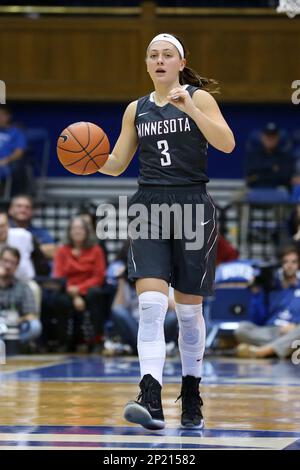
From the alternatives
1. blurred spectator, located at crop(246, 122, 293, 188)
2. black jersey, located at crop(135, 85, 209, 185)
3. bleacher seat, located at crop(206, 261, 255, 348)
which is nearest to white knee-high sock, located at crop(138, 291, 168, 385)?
black jersey, located at crop(135, 85, 209, 185)

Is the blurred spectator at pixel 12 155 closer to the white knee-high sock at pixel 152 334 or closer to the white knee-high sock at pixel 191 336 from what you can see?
the white knee-high sock at pixel 191 336

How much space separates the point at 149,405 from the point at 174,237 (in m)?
0.93

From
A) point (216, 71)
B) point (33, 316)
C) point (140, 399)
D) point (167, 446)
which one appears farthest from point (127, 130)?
point (216, 71)

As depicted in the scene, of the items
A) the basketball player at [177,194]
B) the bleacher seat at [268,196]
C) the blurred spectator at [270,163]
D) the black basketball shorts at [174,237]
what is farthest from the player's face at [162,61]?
the blurred spectator at [270,163]

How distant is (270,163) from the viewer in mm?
16062

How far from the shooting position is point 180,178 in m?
6.32

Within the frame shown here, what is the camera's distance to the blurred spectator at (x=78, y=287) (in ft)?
44.5

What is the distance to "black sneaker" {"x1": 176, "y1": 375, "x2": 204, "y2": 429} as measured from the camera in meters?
6.25

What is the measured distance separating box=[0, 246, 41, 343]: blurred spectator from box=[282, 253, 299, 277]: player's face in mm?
2819

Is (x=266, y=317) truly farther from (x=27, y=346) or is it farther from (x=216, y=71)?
(x=216, y=71)

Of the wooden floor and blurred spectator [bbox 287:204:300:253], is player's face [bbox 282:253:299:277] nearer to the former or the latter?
blurred spectator [bbox 287:204:300:253]

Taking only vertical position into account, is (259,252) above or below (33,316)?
above

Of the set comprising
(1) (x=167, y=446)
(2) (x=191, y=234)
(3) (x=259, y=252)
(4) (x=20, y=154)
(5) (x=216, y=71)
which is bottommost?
(1) (x=167, y=446)

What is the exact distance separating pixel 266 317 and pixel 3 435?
7.80 m
